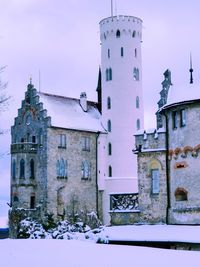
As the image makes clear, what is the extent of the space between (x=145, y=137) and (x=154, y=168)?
79.2 inches

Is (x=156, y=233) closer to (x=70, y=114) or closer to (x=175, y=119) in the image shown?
(x=175, y=119)

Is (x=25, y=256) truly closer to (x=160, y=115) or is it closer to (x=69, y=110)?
(x=160, y=115)

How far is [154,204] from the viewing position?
1287 inches

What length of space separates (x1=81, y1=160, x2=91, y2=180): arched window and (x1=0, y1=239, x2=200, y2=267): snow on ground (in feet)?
120

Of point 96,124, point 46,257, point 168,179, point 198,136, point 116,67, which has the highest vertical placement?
point 116,67

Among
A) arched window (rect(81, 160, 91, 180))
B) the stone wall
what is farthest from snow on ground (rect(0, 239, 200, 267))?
arched window (rect(81, 160, 91, 180))

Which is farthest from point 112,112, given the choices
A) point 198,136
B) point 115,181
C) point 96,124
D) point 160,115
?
point 198,136

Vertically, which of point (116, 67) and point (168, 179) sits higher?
point (116, 67)

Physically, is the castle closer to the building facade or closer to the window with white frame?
the window with white frame

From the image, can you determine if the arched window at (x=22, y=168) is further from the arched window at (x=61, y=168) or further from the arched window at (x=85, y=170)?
the arched window at (x=85, y=170)

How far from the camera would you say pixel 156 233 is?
27234 mm

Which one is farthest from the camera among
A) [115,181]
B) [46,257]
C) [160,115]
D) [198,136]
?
[115,181]

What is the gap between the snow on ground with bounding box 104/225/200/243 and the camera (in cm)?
2502

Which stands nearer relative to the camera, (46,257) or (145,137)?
(46,257)
